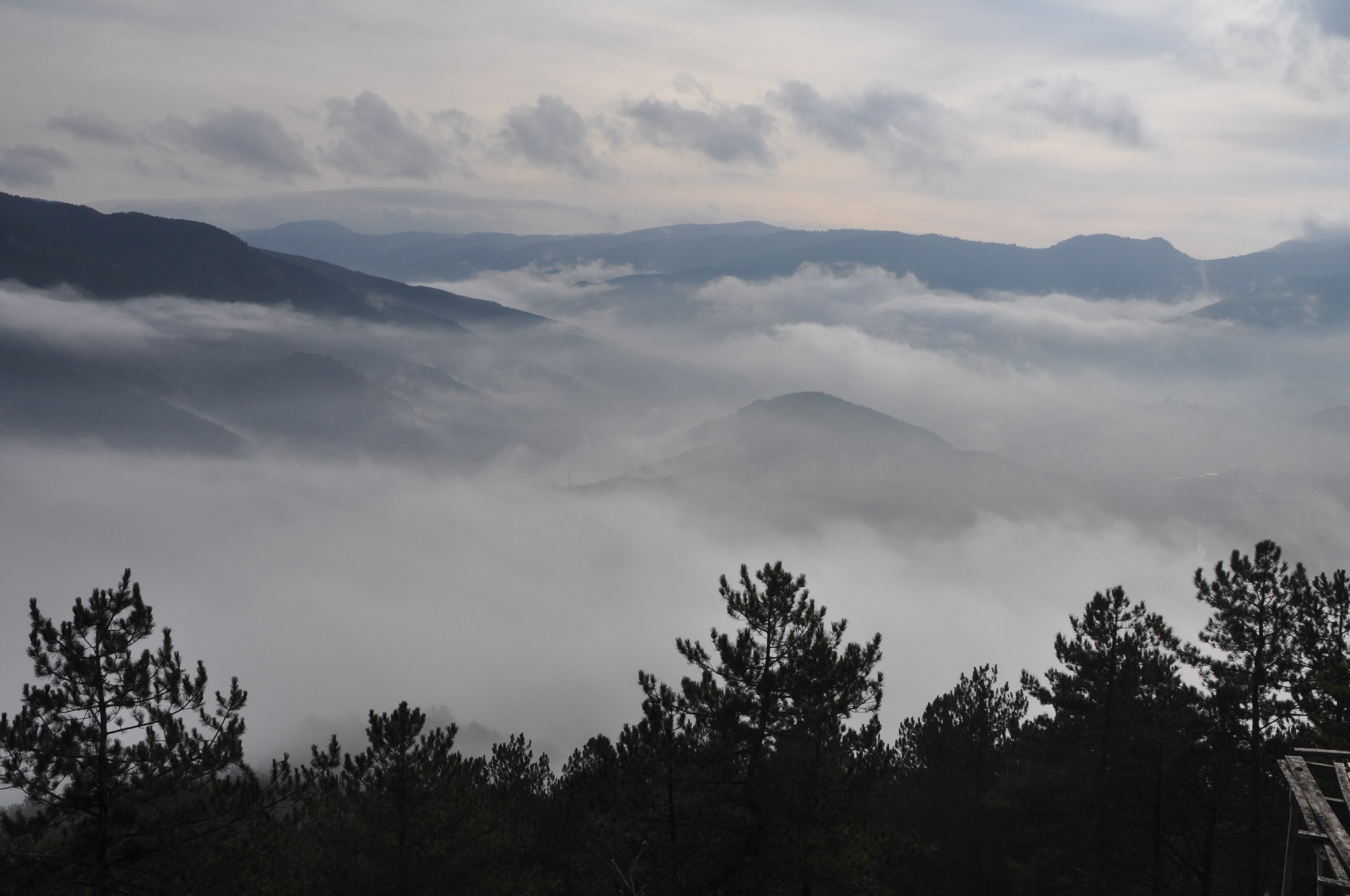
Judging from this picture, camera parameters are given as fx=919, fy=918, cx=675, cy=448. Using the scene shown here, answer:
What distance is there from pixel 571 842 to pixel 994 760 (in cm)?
1512

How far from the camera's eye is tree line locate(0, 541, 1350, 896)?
15.5 metres

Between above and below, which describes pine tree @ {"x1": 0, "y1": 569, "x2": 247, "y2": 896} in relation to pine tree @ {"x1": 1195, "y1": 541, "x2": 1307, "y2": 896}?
below

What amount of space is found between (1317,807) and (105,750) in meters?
17.3

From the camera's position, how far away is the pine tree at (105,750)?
1493 cm

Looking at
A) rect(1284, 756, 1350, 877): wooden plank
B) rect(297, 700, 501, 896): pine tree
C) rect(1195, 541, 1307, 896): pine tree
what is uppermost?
rect(1195, 541, 1307, 896): pine tree

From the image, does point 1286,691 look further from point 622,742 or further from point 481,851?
point 481,851

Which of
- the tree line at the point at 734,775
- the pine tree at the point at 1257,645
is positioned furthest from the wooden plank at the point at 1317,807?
the pine tree at the point at 1257,645

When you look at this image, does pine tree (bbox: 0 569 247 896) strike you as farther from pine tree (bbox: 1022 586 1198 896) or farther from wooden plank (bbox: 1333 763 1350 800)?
pine tree (bbox: 1022 586 1198 896)

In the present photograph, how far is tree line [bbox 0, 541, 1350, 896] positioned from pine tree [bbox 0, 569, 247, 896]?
0.14 feet

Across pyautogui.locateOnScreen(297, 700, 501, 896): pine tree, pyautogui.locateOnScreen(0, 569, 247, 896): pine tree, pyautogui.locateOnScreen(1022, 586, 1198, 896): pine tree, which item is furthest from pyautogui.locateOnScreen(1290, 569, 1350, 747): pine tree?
pyautogui.locateOnScreen(0, 569, 247, 896): pine tree

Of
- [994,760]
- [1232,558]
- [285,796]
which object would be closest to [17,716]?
[285,796]

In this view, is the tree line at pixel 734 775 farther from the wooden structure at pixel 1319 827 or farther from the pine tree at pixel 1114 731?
the wooden structure at pixel 1319 827

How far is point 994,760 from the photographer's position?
32688mm

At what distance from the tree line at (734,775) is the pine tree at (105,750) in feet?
0.14
